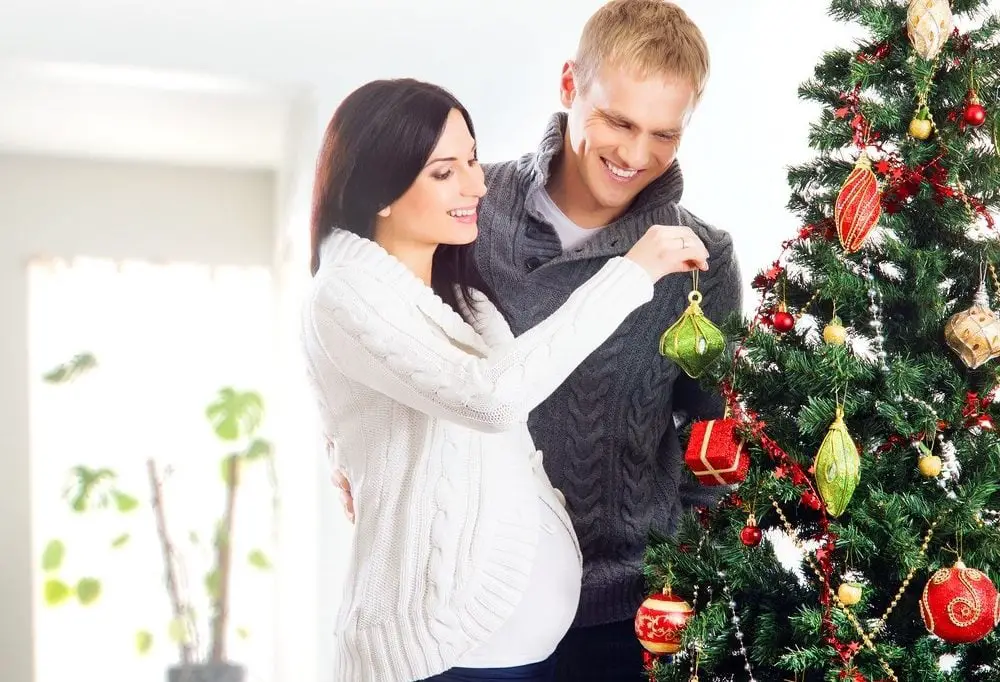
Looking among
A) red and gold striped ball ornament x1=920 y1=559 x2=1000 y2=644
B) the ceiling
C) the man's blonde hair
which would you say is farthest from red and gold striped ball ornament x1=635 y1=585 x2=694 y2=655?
the ceiling

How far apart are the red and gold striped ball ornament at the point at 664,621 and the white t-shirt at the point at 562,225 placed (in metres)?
0.61

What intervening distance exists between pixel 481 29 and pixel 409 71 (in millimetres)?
218

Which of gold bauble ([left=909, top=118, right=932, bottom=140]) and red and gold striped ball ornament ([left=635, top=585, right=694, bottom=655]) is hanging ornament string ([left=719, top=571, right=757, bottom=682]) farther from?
gold bauble ([left=909, top=118, right=932, bottom=140])

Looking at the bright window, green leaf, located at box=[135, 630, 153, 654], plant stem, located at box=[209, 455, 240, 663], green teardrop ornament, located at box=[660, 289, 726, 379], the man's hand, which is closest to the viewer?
green teardrop ornament, located at box=[660, 289, 726, 379]

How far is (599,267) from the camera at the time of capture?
1604 mm

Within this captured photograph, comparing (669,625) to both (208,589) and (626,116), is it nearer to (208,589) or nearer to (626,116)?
(626,116)

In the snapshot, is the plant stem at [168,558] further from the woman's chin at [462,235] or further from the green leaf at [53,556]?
the woman's chin at [462,235]

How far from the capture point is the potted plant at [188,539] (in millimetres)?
3762

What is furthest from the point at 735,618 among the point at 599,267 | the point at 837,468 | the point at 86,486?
the point at 86,486

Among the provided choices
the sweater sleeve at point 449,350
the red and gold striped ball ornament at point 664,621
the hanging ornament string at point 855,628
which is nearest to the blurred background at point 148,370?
the sweater sleeve at point 449,350

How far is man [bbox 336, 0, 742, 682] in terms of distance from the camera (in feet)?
5.09

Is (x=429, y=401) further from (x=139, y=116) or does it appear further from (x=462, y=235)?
(x=139, y=116)

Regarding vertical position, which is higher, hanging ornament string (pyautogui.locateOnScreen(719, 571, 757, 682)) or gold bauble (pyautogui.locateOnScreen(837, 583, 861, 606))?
gold bauble (pyautogui.locateOnScreen(837, 583, 861, 606))

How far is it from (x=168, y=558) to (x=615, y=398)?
2.61 metres
